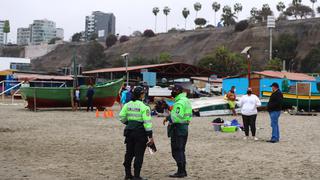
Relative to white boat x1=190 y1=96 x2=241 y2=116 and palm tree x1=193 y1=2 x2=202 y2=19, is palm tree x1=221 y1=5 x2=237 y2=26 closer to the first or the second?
palm tree x1=193 y1=2 x2=202 y2=19

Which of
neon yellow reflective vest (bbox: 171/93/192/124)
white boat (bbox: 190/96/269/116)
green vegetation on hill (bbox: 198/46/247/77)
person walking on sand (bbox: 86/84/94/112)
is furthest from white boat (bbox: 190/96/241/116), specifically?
green vegetation on hill (bbox: 198/46/247/77)

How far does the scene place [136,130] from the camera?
7.93m

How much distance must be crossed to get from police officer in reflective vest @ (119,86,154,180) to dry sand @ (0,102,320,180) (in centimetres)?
54

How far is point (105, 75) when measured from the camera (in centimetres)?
5656

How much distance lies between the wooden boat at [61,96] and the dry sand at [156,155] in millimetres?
11857

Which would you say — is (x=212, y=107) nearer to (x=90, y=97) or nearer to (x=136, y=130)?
(x=90, y=97)

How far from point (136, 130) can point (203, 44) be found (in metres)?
126

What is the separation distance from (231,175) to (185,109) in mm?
1463

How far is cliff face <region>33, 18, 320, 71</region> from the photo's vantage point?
11606 cm

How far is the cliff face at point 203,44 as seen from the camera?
116062 mm

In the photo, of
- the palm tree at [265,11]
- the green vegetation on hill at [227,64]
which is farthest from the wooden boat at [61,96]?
the palm tree at [265,11]

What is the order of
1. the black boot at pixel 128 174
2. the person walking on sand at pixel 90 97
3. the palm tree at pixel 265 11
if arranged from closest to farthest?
the black boot at pixel 128 174, the person walking on sand at pixel 90 97, the palm tree at pixel 265 11

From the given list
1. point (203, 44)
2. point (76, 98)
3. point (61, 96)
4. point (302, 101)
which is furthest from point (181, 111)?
point (203, 44)

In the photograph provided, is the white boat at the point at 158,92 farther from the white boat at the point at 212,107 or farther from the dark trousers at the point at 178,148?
the dark trousers at the point at 178,148
